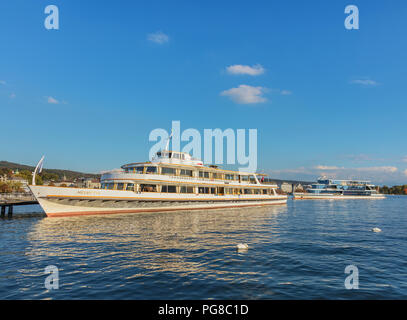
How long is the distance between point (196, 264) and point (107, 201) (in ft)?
70.4

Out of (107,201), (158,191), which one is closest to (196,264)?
(107,201)

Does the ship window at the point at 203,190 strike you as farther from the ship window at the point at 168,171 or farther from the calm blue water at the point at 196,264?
the calm blue water at the point at 196,264

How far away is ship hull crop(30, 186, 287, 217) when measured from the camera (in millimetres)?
26969

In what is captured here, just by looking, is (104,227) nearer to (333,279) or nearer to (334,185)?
(333,279)

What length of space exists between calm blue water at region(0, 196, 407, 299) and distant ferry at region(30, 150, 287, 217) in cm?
812

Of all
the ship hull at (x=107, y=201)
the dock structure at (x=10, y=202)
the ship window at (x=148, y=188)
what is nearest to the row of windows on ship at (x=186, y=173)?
the ship window at (x=148, y=188)

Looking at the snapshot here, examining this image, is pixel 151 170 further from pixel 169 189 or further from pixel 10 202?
pixel 10 202

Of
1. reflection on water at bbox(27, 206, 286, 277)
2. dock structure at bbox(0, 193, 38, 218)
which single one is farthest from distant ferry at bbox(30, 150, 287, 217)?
dock structure at bbox(0, 193, 38, 218)

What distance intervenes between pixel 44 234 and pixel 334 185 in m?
110

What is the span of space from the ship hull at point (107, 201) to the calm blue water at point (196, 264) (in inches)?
282

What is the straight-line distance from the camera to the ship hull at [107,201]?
2697cm

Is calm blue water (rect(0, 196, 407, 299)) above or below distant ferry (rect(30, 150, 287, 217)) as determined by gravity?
below

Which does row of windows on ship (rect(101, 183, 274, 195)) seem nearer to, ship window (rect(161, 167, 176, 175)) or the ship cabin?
the ship cabin
